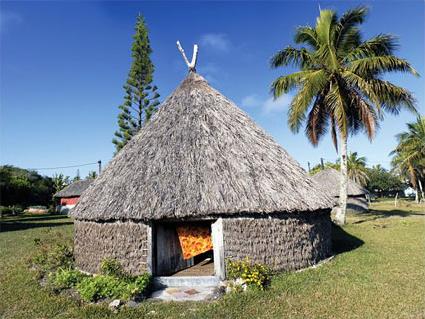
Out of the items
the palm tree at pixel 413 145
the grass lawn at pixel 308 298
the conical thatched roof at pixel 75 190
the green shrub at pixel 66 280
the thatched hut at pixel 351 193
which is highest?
the palm tree at pixel 413 145

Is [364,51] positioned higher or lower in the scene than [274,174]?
higher

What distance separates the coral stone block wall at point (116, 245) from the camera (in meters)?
9.09

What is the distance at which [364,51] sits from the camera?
17.9 m

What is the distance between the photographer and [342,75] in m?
17.9

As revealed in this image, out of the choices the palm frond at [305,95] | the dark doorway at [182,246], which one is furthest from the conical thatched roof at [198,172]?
the palm frond at [305,95]

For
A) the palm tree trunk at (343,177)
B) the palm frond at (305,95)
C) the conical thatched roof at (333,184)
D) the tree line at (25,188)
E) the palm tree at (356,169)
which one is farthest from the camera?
the palm tree at (356,169)

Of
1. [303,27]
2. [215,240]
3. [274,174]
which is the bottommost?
[215,240]

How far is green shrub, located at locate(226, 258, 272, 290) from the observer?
825 cm

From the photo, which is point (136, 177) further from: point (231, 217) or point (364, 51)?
point (364, 51)

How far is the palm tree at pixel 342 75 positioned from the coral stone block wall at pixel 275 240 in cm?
962

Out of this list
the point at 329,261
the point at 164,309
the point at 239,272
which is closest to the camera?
the point at 164,309

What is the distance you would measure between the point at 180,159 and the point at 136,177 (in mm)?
1516

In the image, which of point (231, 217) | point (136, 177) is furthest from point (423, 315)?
point (136, 177)

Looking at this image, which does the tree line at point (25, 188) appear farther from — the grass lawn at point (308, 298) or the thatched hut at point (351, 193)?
the thatched hut at point (351, 193)
